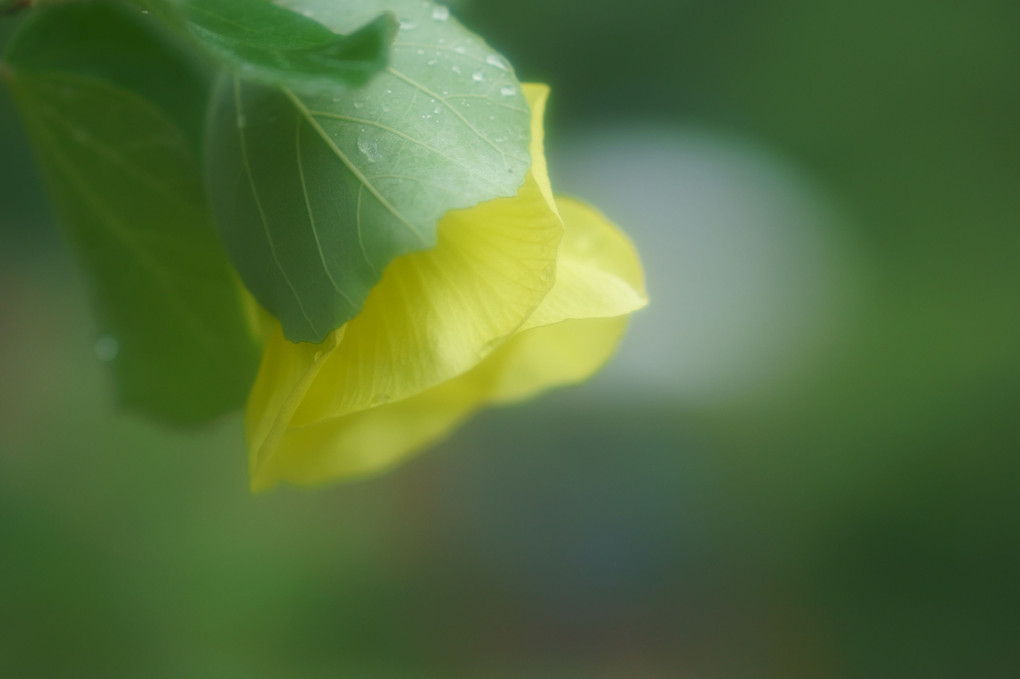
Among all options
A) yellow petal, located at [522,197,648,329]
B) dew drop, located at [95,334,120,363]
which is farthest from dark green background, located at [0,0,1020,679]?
yellow petal, located at [522,197,648,329]

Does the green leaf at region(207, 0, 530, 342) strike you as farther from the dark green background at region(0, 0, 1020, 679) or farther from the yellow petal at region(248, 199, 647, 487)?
the dark green background at region(0, 0, 1020, 679)

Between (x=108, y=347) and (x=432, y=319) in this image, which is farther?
(x=108, y=347)

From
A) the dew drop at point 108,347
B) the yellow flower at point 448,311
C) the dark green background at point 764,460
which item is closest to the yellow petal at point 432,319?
the yellow flower at point 448,311

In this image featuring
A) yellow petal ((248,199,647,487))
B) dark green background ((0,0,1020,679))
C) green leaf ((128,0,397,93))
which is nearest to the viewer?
green leaf ((128,0,397,93))

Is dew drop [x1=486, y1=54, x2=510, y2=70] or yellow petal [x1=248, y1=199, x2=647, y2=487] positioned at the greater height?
dew drop [x1=486, y1=54, x2=510, y2=70]

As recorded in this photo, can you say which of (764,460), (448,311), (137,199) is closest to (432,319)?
(448,311)

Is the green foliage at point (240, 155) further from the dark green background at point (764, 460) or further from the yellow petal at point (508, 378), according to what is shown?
the dark green background at point (764, 460)

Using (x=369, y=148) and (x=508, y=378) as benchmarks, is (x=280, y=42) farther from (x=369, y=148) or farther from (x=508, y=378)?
(x=508, y=378)
